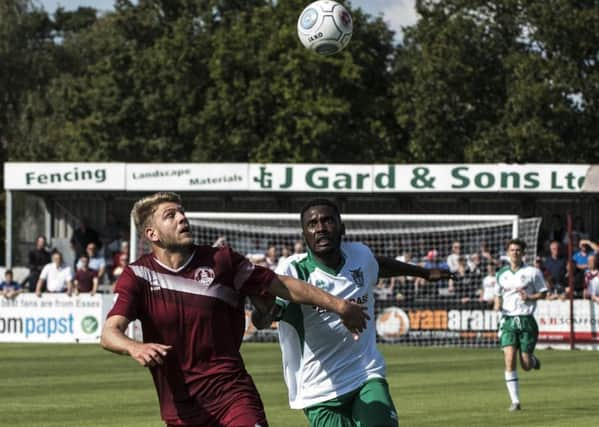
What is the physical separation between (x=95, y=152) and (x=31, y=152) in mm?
7369

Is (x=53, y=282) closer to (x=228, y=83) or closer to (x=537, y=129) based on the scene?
(x=537, y=129)

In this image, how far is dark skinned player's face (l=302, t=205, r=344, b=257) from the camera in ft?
28.4

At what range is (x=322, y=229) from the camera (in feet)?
28.6

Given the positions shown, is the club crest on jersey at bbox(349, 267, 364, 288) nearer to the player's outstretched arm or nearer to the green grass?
the player's outstretched arm

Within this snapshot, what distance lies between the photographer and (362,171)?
114 feet

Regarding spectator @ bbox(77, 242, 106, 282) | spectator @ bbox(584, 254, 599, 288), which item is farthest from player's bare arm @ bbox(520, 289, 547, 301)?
spectator @ bbox(77, 242, 106, 282)

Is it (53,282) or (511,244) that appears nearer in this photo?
(511,244)

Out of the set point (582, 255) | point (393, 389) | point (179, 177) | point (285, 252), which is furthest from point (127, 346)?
point (179, 177)

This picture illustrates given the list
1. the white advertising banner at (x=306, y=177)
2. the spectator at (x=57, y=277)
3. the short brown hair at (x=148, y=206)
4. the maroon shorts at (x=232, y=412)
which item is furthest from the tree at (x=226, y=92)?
the maroon shorts at (x=232, y=412)

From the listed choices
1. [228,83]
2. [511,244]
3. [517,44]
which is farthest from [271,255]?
[228,83]

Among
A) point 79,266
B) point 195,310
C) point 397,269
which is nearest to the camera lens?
point 195,310

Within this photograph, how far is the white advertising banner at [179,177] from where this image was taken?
35.6 meters

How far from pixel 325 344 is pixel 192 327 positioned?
5.54ft

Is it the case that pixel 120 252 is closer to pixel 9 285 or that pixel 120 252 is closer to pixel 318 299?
pixel 9 285
